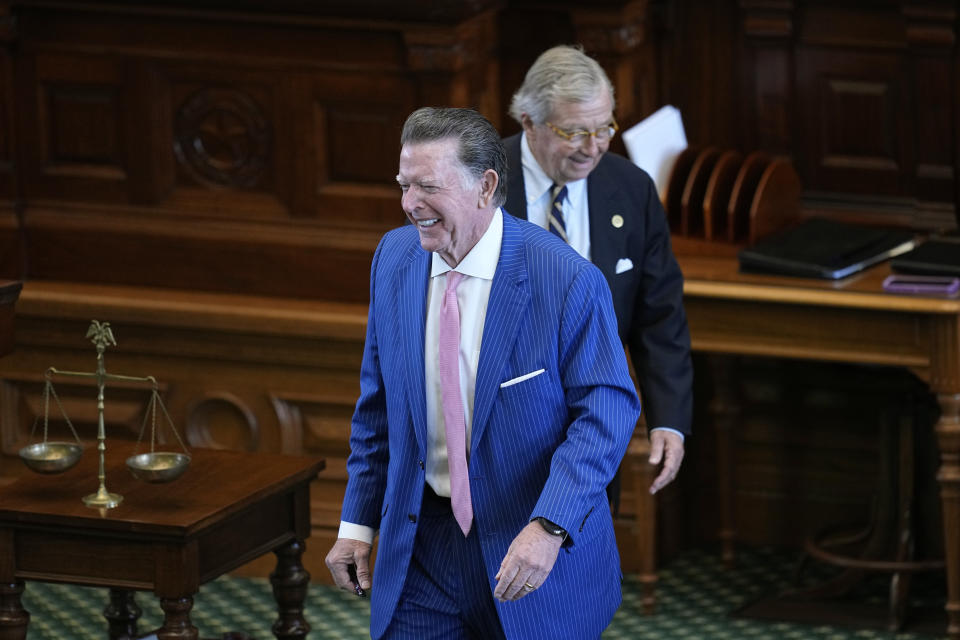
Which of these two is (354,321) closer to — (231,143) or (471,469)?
(231,143)

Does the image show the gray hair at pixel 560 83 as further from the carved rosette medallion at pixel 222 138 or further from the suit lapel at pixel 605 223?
the carved rosette medallion at pixel 222 138

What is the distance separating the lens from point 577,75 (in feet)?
14.2

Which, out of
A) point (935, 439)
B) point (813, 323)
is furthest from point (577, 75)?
point (935, 439)

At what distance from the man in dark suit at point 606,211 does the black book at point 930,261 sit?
1207mm

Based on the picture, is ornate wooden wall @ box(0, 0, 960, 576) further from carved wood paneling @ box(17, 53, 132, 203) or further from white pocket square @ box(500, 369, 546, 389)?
white pocket square @ box(500, 369, 546, 389)

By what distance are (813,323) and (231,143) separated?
209 cm

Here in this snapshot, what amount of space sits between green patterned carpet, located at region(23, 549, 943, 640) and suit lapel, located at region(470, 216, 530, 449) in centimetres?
252

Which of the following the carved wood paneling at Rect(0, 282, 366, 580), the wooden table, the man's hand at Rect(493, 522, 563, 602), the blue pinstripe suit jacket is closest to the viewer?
the man's hand at Rect(493, 522, 563, 602)

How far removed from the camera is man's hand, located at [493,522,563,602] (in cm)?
333

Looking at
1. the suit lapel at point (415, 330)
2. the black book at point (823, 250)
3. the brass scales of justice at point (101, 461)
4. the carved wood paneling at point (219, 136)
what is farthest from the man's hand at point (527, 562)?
the carved wood paneling at point (219, 136)

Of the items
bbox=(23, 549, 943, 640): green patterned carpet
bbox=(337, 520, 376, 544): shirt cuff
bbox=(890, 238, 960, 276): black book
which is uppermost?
bbox=(890, 238, 960, 276): black book

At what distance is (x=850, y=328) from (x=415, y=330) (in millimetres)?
2397

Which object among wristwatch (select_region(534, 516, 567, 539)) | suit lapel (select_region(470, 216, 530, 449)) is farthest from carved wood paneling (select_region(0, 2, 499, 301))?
wristwatch (select_region(534, 516, 567, 539))

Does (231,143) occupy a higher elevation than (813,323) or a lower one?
higher
